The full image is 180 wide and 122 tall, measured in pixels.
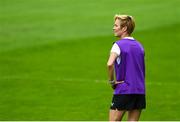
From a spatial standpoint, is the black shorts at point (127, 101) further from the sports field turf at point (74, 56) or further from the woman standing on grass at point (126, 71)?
the sports field turf at point (74, 56)

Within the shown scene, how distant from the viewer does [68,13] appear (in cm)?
2438

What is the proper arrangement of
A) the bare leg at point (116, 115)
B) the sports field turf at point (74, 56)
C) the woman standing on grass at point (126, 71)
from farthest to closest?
the sports field turf at point (74, 56) → the bare leg at point (116, 115) → the woman standing on grass at point (126, 71)

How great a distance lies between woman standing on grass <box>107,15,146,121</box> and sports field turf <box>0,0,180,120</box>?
3886 millimetres

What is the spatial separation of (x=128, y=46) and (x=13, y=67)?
883cm

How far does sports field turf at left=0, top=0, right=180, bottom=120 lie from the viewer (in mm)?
14133

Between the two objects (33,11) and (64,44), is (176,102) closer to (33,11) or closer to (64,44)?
(64,44)

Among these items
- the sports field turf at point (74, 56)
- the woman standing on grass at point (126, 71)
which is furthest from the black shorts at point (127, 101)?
the sports field turf at point (74, 56)

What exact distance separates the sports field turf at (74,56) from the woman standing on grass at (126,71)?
3.89 meters

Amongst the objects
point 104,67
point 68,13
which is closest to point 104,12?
point 68,13

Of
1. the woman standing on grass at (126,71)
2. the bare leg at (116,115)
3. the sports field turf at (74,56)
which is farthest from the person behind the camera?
the sports field turf at (74,56)

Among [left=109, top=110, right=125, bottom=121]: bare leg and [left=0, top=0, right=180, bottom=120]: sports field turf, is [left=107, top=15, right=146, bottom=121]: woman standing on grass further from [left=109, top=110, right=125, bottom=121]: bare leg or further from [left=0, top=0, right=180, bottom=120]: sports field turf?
[left=0, top=0, right=180, bottom=120]: sports field turf

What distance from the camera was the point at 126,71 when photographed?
9.19m


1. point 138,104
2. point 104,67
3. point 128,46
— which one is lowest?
point 104,67

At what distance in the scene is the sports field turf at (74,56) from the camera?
14.1m
